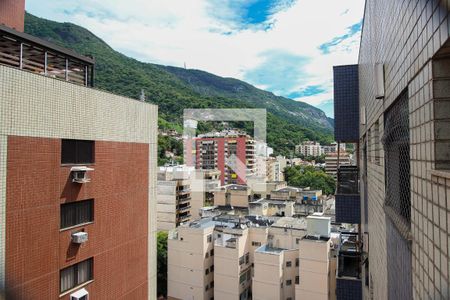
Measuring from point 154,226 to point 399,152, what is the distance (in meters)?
4.11

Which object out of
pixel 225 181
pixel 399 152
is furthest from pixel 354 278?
pixel 225 181

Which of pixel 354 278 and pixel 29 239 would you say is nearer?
pixel 29 239

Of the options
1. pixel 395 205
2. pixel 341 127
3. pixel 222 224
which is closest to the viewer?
pixel 395 205

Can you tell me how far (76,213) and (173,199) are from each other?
1864cm

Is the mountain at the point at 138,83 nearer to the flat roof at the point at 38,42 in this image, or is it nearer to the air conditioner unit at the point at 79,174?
the flat roof at the point at 38,42

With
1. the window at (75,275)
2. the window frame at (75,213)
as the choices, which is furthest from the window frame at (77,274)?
the window frame at (75,213)

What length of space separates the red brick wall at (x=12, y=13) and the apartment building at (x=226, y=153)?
32776mm

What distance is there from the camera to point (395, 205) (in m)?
Answer: 2.50

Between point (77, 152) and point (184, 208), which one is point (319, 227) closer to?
point (77, 152)

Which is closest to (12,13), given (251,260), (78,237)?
Result: (78,237)

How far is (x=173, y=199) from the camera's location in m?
22.2

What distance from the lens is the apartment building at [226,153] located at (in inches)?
1508

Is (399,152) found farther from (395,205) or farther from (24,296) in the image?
(24,296)

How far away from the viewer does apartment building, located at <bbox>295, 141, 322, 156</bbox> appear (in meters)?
67.1
